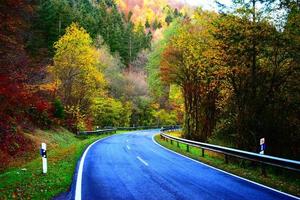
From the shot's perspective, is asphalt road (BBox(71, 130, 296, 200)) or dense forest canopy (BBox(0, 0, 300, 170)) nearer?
asphalt road (BBox(71, 130, 296, 200))

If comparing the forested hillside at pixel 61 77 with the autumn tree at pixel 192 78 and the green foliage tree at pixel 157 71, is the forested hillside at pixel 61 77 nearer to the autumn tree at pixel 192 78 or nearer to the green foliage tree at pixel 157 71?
the green foliage tree at pixel 157 71

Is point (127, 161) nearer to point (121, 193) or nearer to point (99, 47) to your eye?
point (121, 193)

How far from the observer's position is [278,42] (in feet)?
60.9

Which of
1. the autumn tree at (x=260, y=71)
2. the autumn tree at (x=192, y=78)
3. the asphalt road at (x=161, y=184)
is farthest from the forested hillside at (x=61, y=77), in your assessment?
the autumn tree at (x=260, y=71)

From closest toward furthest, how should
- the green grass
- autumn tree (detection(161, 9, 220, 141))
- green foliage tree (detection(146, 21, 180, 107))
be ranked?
the green grass < autumn tree (detection(161, 9, 220, 141)) < green foliage tree (detection(146, 21, 180, 107))

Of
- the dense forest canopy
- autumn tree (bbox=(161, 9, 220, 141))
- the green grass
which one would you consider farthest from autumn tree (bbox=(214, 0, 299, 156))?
the green grass

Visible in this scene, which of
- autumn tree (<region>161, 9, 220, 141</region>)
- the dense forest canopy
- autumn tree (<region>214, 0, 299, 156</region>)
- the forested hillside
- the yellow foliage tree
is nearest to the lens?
autumn tree (<region>214, 0, 299, 156</region>)

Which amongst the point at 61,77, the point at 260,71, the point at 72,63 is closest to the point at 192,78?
the point at 72,63

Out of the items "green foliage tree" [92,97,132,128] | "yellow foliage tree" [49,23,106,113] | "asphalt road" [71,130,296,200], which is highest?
"yellow foliage tree" [49,23,106,113]

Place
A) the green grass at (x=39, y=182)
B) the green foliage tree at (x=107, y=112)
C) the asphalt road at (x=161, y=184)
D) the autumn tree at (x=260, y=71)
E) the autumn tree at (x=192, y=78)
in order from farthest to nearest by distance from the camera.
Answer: the green foliage tree at (x=107, y=112) < the autumn tree at (x=192, y=78) < the autumn tree at (x=260, y=71) < the green grass at (x=39, y=182) < the asphalt road at (x=161, y=184)

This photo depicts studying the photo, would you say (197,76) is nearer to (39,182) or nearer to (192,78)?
(192,78)

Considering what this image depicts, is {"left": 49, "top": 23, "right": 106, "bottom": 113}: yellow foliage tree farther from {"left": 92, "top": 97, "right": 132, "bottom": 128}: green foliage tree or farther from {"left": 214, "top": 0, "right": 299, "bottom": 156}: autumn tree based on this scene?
{"left": 214, "top": 0, "right": 299, "bottom": 156}: autumn tree

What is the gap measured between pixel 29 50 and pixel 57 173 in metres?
32.1

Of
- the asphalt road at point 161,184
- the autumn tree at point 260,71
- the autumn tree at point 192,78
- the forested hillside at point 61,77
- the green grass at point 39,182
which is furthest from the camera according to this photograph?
the autumn tree at point 192,78
